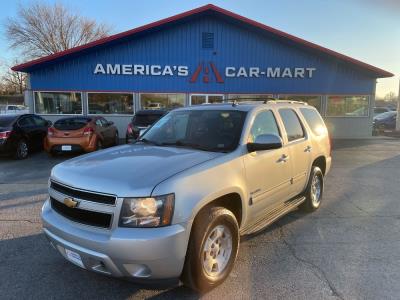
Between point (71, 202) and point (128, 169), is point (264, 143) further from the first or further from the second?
point (71, 202)

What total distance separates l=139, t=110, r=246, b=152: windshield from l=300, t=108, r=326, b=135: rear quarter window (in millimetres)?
1909

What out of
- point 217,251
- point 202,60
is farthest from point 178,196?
point 202,60

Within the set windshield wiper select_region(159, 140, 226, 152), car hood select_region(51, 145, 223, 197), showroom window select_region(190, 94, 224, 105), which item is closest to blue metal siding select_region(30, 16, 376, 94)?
showroom window select_region(190, 94, 224, 105)

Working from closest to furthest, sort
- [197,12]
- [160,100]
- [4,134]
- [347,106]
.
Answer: [4,134] → [197,12] → [160,100] → [347,106]

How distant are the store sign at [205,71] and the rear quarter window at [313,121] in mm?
12272

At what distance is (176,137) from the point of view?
4.21m

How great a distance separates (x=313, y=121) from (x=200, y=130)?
2.57 metres

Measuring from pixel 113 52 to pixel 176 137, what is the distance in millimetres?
14373

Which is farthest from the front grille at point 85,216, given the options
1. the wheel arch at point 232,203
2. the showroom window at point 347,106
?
the showroom window at point 347,106

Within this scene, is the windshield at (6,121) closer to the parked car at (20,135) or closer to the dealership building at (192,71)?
the parked car at (20,135)

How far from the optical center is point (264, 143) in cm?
358

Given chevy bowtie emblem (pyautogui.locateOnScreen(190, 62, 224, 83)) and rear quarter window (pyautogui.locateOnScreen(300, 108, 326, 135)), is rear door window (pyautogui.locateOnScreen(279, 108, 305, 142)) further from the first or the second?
chevy bowtie emblem (pyautogui.locateOnScreen(190, 62, 224, 83))

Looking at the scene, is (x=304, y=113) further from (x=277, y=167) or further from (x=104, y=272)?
(x=104, y=272)

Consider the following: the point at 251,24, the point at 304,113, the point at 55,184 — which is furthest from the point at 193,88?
the point at 55,184
